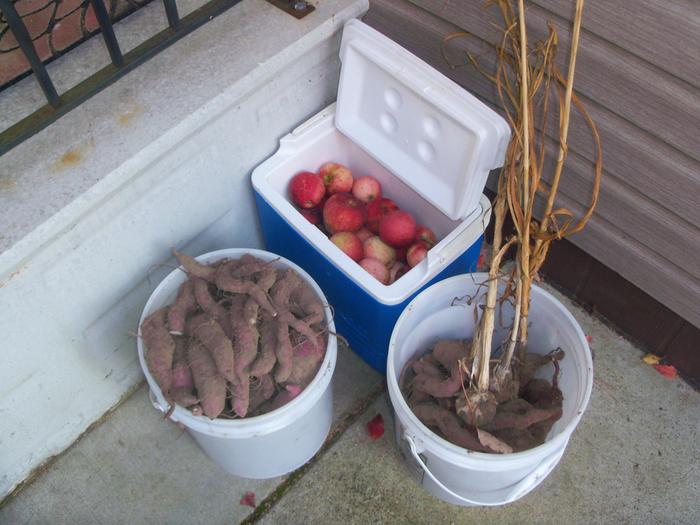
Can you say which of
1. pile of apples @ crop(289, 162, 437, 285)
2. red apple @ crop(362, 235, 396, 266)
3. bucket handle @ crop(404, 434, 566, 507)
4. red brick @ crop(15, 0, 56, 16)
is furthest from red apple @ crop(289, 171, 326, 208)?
red brick @ crop(15, 0, 56, 16)

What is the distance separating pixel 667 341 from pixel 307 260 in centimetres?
124

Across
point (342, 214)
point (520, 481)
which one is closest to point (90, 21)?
point (342, 214)

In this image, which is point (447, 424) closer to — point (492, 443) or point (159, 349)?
point (492, 443)

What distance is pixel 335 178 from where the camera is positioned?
2141mm

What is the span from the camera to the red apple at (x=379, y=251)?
2.02 meters

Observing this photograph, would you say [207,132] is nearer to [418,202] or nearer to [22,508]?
[418,202]

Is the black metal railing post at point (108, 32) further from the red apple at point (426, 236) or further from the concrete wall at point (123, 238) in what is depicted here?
the red apple at point (426, 236)

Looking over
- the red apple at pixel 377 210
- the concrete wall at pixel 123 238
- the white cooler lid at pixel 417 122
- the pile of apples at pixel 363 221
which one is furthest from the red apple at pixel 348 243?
the concrete wall at pixel 123 238

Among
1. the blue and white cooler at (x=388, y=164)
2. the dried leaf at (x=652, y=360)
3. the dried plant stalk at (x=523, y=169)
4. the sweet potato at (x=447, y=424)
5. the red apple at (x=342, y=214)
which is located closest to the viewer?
the dried plant stalk at (x=523, y=169)

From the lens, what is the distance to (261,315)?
172cm

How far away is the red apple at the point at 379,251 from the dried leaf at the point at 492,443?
62cm

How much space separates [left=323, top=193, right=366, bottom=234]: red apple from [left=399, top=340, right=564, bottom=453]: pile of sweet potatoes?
1.55ft

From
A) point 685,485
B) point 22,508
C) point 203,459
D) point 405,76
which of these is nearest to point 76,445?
point 22,508

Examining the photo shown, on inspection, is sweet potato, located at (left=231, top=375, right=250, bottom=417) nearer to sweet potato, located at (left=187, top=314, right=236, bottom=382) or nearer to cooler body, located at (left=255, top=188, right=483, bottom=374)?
sweet potato, located at (left=187, top=314, right=236, bottom=382)
